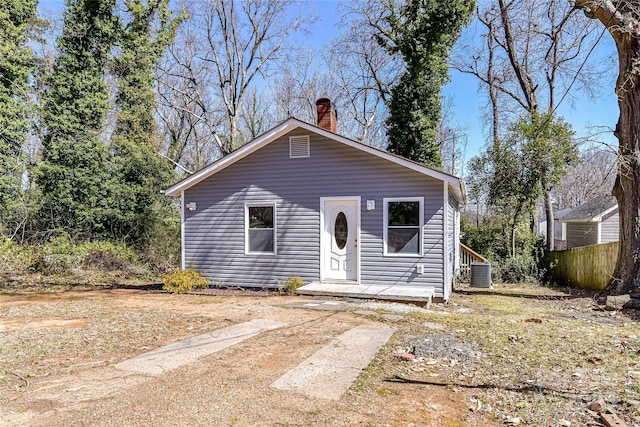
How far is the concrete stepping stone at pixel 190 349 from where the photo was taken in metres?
4.20

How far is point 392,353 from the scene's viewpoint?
181 inches

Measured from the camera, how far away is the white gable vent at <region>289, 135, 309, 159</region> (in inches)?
392

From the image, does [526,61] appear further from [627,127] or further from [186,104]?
[186,104]

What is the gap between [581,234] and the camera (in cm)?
2095

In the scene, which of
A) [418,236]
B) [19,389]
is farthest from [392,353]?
[418,236]

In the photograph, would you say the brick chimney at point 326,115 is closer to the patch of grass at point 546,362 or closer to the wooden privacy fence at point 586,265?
the patch of grass at point 546,362

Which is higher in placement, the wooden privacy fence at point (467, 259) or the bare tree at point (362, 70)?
the bare tree at point (362, 70)

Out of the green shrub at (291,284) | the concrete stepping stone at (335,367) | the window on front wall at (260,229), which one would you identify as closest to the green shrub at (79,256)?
the window on front wall at (260,229)

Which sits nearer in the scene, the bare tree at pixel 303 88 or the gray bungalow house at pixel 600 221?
the gray bungalow house at pixel 600 221

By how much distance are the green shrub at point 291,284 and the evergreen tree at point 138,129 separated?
8043 mm

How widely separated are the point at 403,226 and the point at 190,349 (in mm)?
5931

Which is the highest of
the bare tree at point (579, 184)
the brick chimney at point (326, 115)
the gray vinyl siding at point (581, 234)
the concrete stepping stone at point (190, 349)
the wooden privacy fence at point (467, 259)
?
the bare tree at point (579, 184)

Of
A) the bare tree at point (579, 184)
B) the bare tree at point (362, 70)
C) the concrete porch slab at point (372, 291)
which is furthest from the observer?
the bare tree at point (579, 184)

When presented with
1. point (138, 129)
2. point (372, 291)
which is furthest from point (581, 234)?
point (138, 129)
